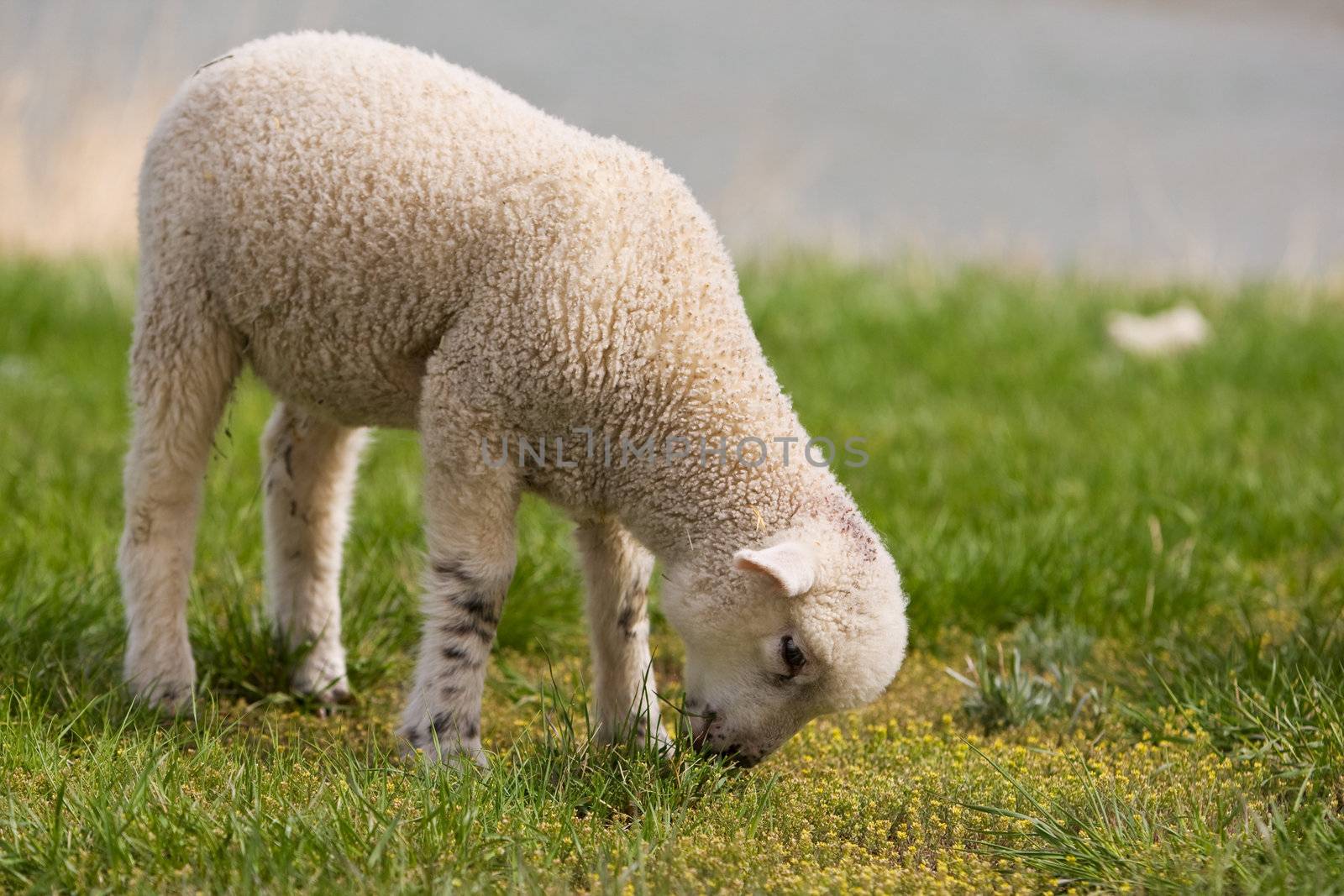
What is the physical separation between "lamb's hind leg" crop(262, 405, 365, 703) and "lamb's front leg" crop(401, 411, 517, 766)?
81cm

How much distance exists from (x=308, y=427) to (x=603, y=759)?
4.78 ft

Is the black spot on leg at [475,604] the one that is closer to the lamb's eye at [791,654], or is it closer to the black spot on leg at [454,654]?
the black spot on leg at [454,654]

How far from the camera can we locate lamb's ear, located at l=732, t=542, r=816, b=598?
114 inches

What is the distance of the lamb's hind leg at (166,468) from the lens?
3662 millimetres

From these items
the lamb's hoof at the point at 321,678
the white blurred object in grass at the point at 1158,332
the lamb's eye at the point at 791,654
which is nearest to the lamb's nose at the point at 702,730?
the lamb's eye at the point at 791,654

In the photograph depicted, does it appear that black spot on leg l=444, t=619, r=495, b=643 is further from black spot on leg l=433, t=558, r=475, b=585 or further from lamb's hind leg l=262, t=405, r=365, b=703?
lamb's hind leg l=262, t=405, r=365, b=703

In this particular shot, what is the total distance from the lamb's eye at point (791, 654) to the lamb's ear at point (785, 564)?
0.14 meters

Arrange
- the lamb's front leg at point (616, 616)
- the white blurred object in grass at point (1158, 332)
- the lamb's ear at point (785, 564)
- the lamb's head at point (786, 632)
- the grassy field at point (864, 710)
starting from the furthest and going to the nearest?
the white blurred object in grass at point (1158, 332) < the lamb's front leg at point (616, 616) < the lamb's head at point (786, 632) < the lamb's ear at point (785, 564) < the grassy field at point (864, 710)

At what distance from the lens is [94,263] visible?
8844 mm

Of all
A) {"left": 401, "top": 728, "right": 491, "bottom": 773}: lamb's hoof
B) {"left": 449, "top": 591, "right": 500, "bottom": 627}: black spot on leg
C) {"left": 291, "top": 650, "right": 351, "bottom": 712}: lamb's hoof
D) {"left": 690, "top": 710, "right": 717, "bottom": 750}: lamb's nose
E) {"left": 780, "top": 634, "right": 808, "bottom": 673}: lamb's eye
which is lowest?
{"left": 291, "top": 650, "right": 351, "bottom": 712}: lamb's hoof

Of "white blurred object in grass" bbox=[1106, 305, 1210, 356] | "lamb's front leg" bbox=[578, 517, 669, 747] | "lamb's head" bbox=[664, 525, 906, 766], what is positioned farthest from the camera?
"white blurred object in grass" bbox=[1106, 305, 1210, 356]

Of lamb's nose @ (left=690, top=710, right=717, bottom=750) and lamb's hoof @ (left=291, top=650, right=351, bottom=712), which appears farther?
lamb's hoof @ (left=291, top=650, right=351, bottom=712)

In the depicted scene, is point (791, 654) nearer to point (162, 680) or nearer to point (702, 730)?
point (702, 730)

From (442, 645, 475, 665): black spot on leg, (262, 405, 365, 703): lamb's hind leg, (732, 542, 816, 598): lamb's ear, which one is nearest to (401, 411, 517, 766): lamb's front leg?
(442, 645, 475, 665): black spot on leg
